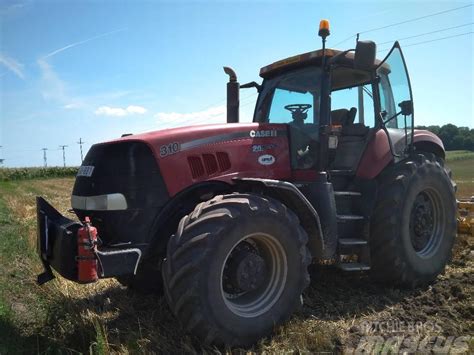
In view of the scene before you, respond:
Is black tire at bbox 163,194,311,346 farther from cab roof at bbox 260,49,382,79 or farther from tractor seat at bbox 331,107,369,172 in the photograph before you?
cab roof at bbox 260,49,382,79

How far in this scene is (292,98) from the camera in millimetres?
5223

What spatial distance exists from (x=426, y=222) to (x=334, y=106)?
1747 millimetres

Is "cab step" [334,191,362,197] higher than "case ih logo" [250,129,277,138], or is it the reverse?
"case ih logo" [250,129,277,138]

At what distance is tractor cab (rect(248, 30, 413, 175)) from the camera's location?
4719 mm

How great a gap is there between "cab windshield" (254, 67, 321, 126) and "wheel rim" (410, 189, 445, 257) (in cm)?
165

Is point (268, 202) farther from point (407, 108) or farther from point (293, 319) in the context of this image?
point (407, 108)

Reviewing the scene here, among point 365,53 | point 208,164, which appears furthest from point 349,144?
point 208,164

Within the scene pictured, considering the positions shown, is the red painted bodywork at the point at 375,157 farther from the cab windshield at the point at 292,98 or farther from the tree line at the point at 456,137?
the tree line at the point at 456,137

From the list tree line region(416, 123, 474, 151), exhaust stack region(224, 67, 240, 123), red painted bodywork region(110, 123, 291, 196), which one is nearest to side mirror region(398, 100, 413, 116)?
red painted bodywork region(110, 123, 291, 196)

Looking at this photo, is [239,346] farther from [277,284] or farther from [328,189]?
[328,189]

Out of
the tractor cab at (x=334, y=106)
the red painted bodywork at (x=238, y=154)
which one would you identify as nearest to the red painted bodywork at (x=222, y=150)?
the red painted bodywork at (x=238, y=154)

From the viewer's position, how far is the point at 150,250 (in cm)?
390

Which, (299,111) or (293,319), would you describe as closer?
(293,319)

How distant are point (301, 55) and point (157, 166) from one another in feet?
7.33
